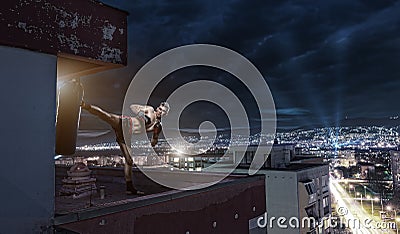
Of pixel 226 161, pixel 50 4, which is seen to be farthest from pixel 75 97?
pixel 226 161

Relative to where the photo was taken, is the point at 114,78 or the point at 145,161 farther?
the point at 114,78

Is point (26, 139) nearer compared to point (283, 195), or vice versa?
point (26, 139)

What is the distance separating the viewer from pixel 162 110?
22.9 feet

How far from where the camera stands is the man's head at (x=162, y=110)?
6.95 m

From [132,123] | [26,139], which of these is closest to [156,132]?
[132,123]

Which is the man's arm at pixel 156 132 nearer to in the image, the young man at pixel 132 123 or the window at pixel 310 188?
the young man at pixel 132 123

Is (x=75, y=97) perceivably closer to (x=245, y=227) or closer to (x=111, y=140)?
(x=245, y=227)

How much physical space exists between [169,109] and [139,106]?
80cm

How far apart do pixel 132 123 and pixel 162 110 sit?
2.74 feet

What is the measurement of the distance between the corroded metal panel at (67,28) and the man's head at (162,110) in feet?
7.65

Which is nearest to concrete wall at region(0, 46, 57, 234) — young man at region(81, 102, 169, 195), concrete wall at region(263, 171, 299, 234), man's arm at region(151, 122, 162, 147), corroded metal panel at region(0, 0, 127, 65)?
corroded metal panel at region(0, 0, 127, 65)

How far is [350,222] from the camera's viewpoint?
38656mm

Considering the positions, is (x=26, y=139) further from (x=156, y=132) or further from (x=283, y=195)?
(x=283, y=195)

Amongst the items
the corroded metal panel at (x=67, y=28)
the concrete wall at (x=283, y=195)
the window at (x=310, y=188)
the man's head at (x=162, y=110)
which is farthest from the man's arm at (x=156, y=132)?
the window at (x=310, y=188)
